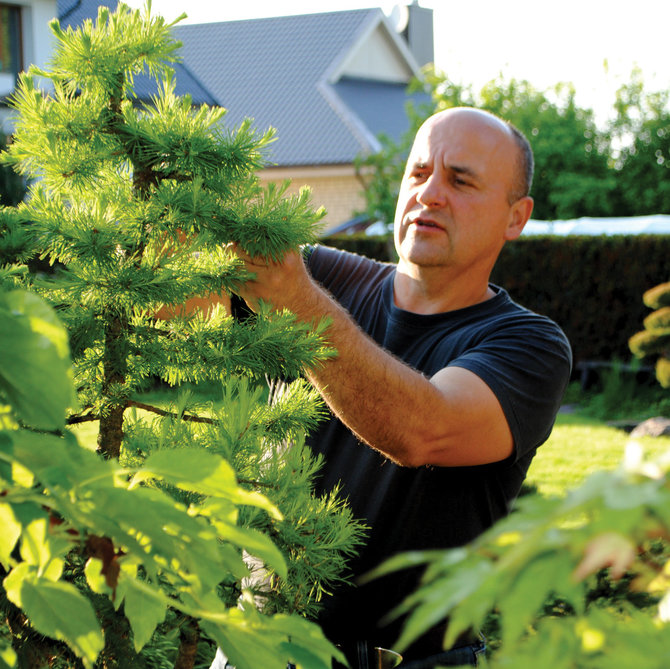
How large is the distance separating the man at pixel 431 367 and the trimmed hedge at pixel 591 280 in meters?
9.34

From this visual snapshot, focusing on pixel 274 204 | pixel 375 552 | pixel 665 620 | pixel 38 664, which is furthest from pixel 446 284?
pixel 665 620

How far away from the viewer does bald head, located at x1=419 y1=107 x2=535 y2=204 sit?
2.97 meters

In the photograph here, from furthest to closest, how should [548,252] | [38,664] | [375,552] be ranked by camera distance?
[548,252] < [375,552] < [38,664]

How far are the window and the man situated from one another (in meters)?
13.6

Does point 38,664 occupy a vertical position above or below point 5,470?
below

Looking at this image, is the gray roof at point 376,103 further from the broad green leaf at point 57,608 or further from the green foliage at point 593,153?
the broad green leaf at point 57,608

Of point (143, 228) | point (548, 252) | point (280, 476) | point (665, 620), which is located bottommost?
point (548, 252)

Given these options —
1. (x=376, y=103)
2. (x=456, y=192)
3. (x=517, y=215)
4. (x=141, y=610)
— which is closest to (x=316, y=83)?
(x=376, y=103)

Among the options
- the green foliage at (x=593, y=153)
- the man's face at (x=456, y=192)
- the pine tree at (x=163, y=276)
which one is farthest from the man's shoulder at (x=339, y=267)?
the green foliage at (x=593, y=153)

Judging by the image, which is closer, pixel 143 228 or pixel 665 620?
pixel 665 620

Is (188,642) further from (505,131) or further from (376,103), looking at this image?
(376,103)

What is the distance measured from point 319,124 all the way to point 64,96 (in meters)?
26.4

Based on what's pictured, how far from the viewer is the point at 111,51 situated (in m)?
1.39

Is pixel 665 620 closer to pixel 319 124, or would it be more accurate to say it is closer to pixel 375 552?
pixel 375 552
